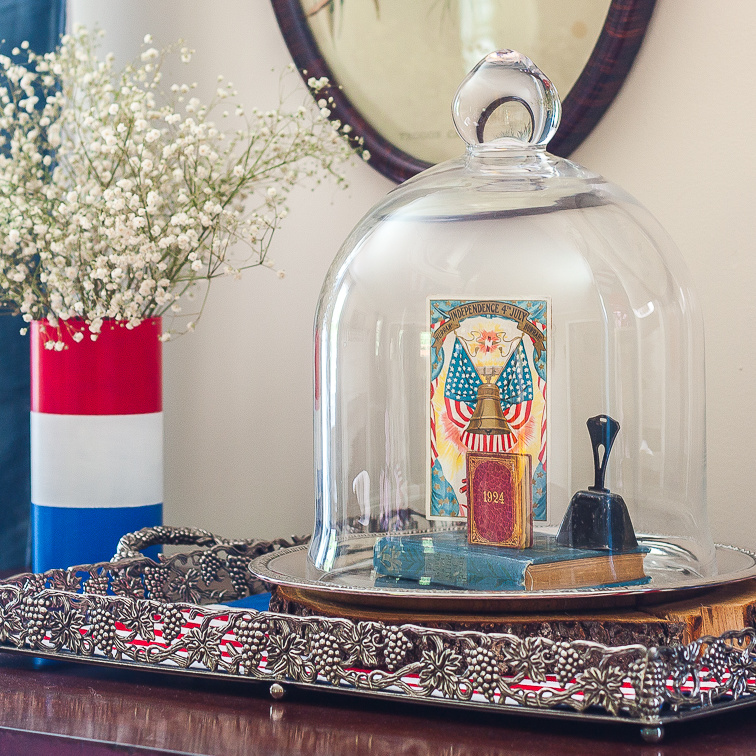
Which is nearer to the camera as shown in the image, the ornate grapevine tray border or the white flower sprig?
the ornate grapevine tray border

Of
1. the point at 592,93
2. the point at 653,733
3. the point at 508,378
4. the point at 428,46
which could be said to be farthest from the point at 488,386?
the point at 428,46

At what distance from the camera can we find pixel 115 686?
68 cm

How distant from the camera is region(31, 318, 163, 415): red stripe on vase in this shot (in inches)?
39.9

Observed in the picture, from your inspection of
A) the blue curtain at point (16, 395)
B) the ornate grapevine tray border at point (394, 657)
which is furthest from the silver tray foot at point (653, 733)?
the blue curtain at point (16, 395)

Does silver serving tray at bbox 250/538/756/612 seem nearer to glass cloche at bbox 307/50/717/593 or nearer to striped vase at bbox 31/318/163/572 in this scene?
glass cloche at bbox 307/50/717/593

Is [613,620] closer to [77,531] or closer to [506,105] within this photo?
[506,105]

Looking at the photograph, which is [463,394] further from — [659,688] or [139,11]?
[139,11]

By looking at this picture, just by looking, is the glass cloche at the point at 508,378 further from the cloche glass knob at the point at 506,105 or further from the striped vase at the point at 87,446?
the striped vase at the point at 87,446

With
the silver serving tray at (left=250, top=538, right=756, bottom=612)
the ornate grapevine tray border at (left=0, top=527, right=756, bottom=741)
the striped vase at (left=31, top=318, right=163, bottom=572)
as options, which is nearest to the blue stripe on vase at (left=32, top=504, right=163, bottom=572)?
the striped vase at (left=31, top=318, right=163, bottom=572)

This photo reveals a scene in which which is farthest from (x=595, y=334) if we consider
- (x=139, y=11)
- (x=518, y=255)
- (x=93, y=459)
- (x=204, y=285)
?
(x=139, y=11)

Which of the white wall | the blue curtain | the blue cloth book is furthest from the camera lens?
the blue curtain

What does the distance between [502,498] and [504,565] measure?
52 mm

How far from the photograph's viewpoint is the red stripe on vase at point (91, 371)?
1013 mm

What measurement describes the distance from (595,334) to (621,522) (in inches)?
5.5
